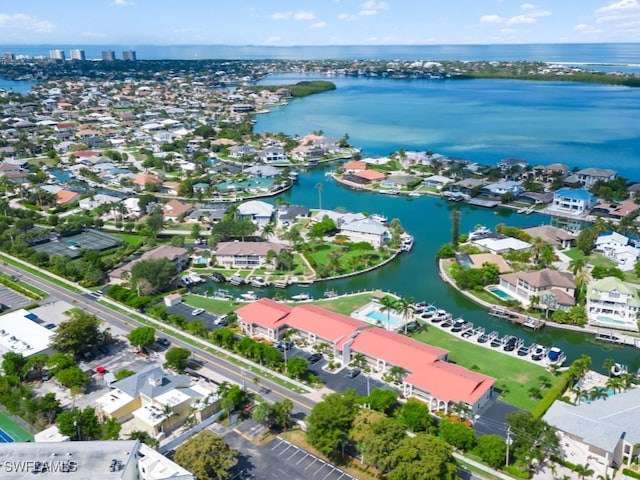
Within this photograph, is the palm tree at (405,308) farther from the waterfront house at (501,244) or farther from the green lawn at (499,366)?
the waterfront house at (501,244)

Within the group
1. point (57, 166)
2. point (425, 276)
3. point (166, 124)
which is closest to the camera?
point (425, 276)

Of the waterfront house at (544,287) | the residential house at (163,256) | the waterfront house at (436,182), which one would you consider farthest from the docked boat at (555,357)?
the waterfront house at (436,182)

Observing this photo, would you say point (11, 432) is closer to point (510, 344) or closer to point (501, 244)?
point (510, 344)

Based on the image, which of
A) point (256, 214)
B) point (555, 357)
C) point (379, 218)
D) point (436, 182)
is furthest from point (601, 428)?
point (436, 182)

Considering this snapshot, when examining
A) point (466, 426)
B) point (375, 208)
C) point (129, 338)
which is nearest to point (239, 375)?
point (129, 338)

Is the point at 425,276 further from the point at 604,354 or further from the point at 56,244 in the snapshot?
the point at 56,244

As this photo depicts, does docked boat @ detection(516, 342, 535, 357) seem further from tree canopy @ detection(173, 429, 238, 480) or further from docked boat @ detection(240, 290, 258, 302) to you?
docked boat @ detection(240, 290, 258, 302)
